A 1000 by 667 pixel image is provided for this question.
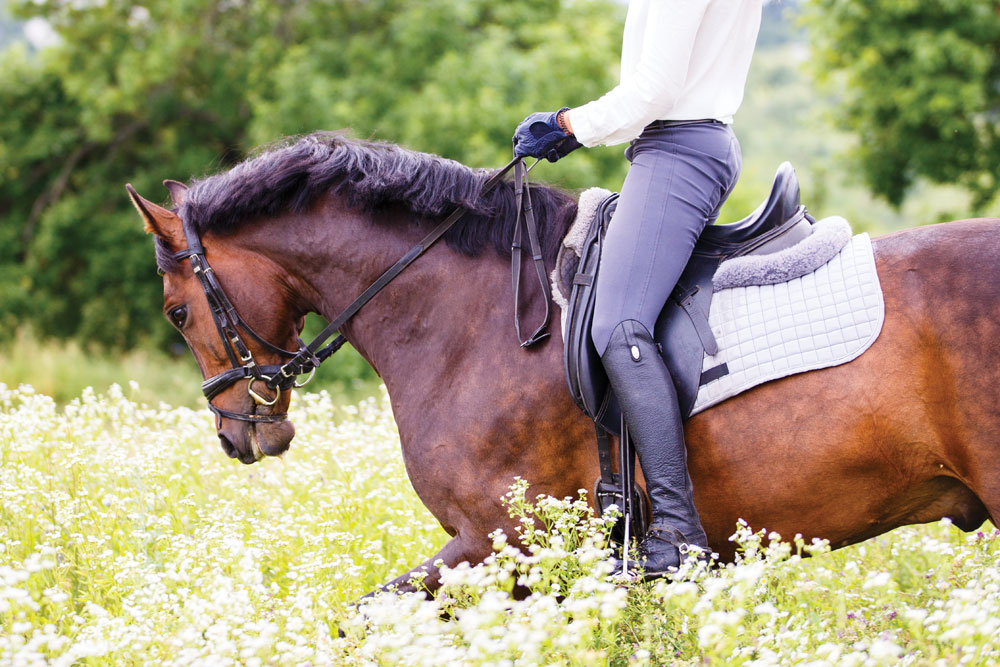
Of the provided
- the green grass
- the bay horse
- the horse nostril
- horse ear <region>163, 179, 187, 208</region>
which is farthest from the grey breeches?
the green grass

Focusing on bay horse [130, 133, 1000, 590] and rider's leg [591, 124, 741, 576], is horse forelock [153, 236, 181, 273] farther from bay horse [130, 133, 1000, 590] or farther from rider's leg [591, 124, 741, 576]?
rider's leg [591, 124, 741, 576]

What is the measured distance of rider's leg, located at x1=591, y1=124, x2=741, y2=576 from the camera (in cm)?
332

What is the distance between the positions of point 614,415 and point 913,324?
1136 mm

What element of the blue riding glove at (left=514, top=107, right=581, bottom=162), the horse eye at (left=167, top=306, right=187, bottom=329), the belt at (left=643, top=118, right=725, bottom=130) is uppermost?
the horse eye at (left=167, top=306, right=187, bottom=329)

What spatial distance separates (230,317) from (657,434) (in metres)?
1.96

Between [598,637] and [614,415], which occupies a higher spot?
[614,415]

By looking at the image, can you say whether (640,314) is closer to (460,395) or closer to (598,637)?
(460,395)

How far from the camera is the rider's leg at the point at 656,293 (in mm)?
3322

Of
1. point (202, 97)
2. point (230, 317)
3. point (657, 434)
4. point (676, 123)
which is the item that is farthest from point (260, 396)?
point (202, 97)

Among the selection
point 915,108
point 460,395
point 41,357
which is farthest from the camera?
point 41,357

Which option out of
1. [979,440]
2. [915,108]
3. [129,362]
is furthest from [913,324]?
[129,362]

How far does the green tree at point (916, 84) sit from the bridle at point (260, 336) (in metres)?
13.2

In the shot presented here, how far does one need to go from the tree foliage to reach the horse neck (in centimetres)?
884

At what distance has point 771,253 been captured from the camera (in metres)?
3.54
